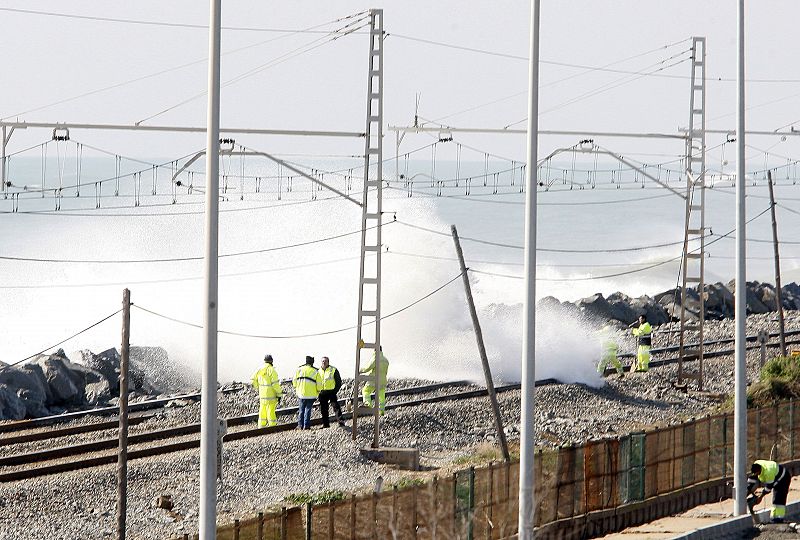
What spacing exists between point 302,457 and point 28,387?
1133cm

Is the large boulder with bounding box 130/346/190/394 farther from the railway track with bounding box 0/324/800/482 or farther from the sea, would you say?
the railway track with bounding box 0/324/800/482

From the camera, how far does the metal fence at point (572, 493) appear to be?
1673 cm

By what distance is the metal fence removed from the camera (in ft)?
54.9

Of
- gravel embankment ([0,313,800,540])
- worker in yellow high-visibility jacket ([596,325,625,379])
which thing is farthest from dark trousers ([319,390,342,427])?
worker in yellow high-visibility jacket ([596,325,625,379])

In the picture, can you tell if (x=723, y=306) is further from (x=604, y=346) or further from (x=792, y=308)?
(x=604, y=346)

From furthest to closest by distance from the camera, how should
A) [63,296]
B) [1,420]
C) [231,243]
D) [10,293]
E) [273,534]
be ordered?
1. [231,243]
2. [10,293]
3. [63,296]
4. [1,420]
5. [273,534]

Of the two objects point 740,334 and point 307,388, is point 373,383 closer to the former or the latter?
point 307,388

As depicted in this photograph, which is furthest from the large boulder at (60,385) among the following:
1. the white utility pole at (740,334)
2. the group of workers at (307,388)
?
the white utility pole at (740,334)

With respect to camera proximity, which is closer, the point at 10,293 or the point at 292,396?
the point at 292,396

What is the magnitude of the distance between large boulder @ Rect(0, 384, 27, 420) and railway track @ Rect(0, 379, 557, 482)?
18.7 ft

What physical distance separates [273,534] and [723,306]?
4490 centimetres

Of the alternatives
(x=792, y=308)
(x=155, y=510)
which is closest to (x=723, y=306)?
(x=792, y=308)

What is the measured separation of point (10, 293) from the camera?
7581 cm

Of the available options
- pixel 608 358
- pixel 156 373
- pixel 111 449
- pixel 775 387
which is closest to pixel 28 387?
pixel 156 373
